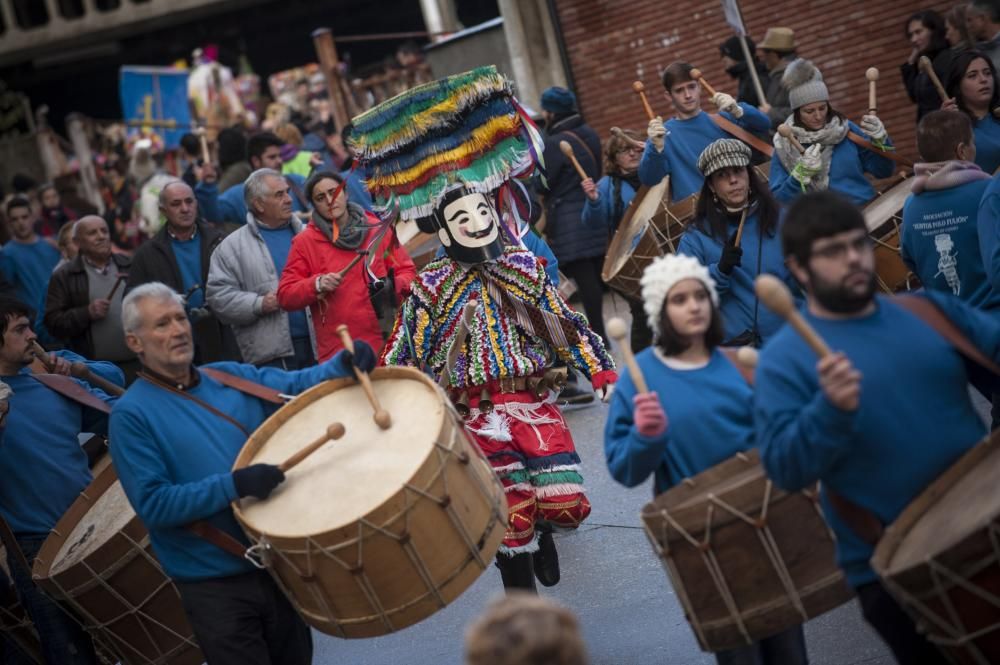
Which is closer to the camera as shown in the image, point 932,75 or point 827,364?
point 827,364

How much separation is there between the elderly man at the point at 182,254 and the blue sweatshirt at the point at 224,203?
573 millimetres

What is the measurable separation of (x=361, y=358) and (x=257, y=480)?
634mm

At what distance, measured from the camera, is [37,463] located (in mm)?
6230

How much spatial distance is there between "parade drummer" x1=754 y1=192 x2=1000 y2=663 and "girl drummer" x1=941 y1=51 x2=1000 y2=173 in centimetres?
404

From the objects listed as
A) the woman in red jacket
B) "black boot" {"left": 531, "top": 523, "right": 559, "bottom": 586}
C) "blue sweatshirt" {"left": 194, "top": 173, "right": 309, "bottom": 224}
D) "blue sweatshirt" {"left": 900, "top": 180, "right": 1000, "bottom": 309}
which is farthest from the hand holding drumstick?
"blue sweatshirt" {"left": 194, "top": 173, "right": 309, "bottom": 224}

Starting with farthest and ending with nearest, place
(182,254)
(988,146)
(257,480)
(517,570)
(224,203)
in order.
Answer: (224,203), (182,254), (988,146), (517,570), (257,480)

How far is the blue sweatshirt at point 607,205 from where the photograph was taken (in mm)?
9367

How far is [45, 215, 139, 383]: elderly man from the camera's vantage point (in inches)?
370

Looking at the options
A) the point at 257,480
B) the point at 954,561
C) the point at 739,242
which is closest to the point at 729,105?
the point at 739,242

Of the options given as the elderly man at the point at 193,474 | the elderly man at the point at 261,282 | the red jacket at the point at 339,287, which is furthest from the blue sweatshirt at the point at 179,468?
the elderly man at the point at 261,282

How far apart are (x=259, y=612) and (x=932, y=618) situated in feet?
8.21

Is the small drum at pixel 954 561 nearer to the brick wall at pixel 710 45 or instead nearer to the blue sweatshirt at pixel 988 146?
the blue sweatshirt at pixel 988 146

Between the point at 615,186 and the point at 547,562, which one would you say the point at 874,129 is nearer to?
the point at 615,186

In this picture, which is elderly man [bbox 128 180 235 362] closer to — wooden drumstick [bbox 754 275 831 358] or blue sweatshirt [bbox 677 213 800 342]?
blue sweatshirt [bbox 677 213 800 342]
